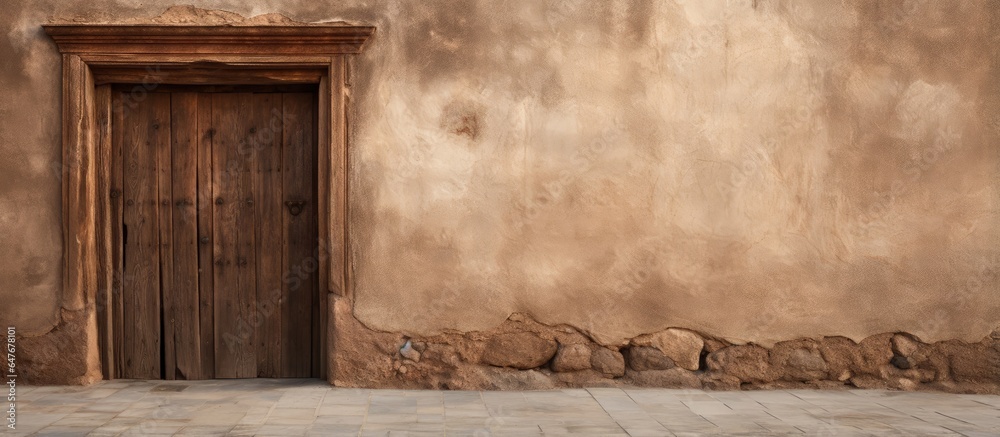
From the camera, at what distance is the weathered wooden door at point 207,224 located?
226 inches

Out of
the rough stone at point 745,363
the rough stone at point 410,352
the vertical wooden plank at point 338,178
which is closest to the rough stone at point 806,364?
the rough stone at point 745,363

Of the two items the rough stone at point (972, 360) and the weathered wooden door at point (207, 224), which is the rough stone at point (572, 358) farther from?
the rough stone at point (972, 360)

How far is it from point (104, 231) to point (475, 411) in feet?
8.25

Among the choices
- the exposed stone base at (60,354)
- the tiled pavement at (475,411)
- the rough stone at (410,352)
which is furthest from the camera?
the rough stone at (410,352)

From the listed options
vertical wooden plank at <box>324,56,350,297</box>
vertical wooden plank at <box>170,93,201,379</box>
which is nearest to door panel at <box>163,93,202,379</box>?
vertical wooden plank at <box>170,93,201,379</box>

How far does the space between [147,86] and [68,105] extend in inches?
18.9

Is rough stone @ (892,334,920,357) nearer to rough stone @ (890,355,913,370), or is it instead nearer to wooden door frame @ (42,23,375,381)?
rough stone @ (890,355,913,370)

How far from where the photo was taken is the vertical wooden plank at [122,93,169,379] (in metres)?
5.73

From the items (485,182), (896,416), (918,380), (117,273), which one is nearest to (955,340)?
(918,380)

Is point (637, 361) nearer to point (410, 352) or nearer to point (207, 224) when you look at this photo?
point (410, 352)

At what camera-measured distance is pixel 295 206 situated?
5.77 m

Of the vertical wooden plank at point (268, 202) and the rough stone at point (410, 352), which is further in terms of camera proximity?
the vertical wooden plank at point (268, 202)

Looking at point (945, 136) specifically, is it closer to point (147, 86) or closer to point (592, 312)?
point (592, 312)

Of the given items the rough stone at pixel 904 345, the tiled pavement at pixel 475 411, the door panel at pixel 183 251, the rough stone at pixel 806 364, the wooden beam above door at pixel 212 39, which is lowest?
the tiled pavement at pixel 475 411
